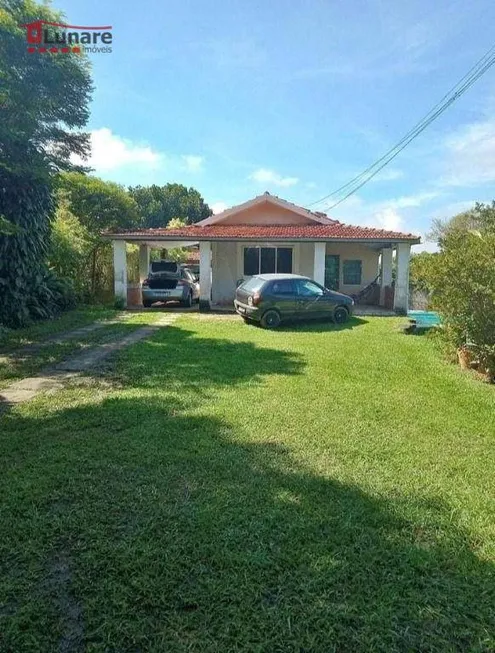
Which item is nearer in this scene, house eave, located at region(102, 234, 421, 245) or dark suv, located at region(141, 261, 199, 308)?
house eave, located at region(102, 234, 421, 245)

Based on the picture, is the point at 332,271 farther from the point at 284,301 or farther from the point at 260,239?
the point at 284,301

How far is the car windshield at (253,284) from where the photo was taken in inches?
506

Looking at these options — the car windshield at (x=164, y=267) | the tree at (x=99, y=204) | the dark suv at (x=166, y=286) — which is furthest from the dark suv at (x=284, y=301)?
the tree at (x=99, y=204)

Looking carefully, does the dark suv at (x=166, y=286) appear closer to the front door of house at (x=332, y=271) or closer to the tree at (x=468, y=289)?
the front door of house at (x=332, y=271)

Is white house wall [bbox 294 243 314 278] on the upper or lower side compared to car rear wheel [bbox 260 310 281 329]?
upper

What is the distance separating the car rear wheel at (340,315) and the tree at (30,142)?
881 centimetres

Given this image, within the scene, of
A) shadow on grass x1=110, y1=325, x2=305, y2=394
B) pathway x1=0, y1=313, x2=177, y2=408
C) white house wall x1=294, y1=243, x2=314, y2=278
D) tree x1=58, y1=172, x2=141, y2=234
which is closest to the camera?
pathway x1=0, y1=313, x2=177, y2=408

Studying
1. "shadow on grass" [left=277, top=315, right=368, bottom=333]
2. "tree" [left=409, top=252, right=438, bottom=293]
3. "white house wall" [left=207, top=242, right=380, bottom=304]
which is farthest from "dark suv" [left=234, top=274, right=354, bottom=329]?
"white house wall" [left=207, top=242, right=380, bottom=304]

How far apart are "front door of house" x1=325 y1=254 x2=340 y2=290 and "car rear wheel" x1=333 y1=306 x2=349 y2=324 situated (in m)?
6.52

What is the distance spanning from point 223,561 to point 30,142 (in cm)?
1079

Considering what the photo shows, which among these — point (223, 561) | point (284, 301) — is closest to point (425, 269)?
point (284, 301)

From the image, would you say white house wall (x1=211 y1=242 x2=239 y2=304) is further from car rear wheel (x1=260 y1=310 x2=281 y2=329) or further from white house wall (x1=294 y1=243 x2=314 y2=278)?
car rear wheel (x1=260 y1=310 x2=281 y2=329)

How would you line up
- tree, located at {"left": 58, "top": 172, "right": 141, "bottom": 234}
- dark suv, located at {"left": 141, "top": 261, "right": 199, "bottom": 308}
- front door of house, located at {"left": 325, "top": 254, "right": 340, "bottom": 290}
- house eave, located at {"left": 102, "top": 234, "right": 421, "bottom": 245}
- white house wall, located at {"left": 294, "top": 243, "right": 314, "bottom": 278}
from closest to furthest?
house eave, located at {"left": 102, "top": 234, "right": 421, "bottom": 245}
dark suv, located at {"left": 141, "top": 261, "right": 199, "bottom": 308}
white house wall, located at {"left": 294, "top": 243, "right": 314, "bottom": 278}
front door of house, located at {"left": 325, "top": 254, "right": 340, "bottom": 290}
tree, located at {"left": 58, "top": 172, "right": 141, "bottom": 234}

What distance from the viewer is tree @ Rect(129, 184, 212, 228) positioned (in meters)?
47.6
